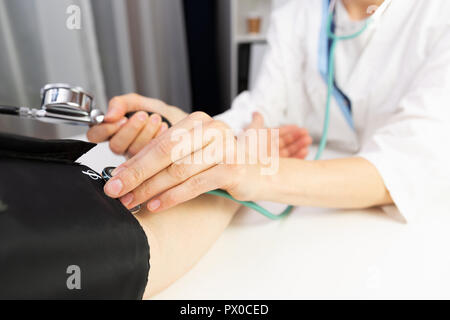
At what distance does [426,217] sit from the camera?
0.60 meters

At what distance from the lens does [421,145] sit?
0.56 metres

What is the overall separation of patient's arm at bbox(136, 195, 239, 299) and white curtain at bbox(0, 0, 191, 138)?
0.32m

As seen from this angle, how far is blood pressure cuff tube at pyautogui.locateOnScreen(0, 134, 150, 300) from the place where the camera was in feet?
0.92

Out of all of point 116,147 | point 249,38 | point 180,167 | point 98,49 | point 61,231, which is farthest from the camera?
point 249,38

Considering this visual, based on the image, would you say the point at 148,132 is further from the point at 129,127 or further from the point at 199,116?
the point at 199,116

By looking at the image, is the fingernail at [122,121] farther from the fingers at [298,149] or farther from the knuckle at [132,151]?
the fingers at [298,149]

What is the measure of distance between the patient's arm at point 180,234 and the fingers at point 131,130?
0.14 metres

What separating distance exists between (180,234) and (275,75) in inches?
24.3

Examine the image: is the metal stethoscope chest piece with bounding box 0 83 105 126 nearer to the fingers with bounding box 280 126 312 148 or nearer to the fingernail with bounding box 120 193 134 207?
the fingernail with bounding box 120 193 134 207

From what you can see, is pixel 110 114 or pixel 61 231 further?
pixel 110 114

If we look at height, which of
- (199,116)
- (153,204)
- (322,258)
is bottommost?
(322,258)

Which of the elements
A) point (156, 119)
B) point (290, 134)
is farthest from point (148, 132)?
point (290, 134)

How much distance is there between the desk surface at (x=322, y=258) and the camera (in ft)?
1.48
